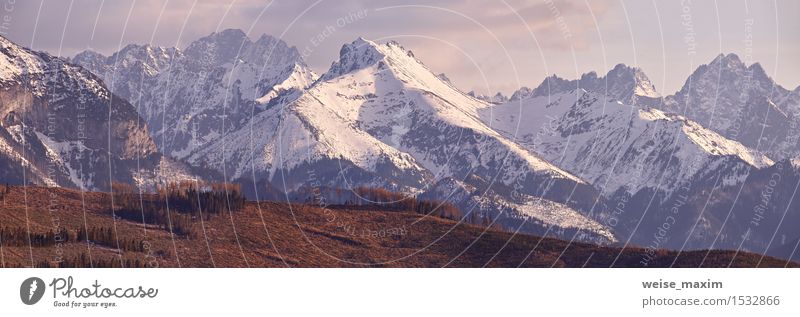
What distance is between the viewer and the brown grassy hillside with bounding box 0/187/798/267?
161m

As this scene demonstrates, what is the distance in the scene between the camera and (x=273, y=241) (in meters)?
176
